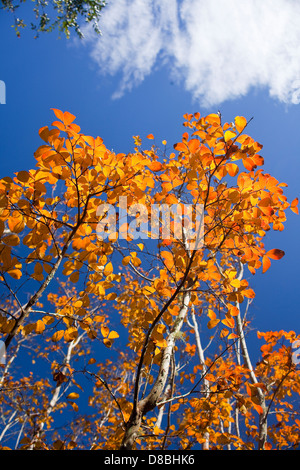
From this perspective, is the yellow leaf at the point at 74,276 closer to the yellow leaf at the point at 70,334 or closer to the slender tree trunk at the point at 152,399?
the yellow leaf at the point at 70,334

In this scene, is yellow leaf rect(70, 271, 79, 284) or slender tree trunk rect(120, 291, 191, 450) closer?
yellow leaf rect(70, 271, 79, 284)

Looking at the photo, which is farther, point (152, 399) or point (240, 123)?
point (152, 399)

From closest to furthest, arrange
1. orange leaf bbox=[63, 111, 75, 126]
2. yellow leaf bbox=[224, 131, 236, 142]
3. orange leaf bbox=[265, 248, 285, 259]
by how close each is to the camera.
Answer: orange leaf bbox=[63, 111, 75, 126], yellow leaf bbox=[224, 131, 236, 142], orange leaf bbox=[265, 248, 285, 259]

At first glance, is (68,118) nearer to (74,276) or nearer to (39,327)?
(74,276)

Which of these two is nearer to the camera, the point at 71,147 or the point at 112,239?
the point at 71,147

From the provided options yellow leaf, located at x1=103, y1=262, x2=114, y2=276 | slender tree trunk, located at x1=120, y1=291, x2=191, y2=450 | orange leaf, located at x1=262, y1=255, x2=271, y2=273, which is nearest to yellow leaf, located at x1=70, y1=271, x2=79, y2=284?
yellow leaf, located at x1=103, y1=262, x2=114, y2=276

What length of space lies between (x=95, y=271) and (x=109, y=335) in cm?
41
